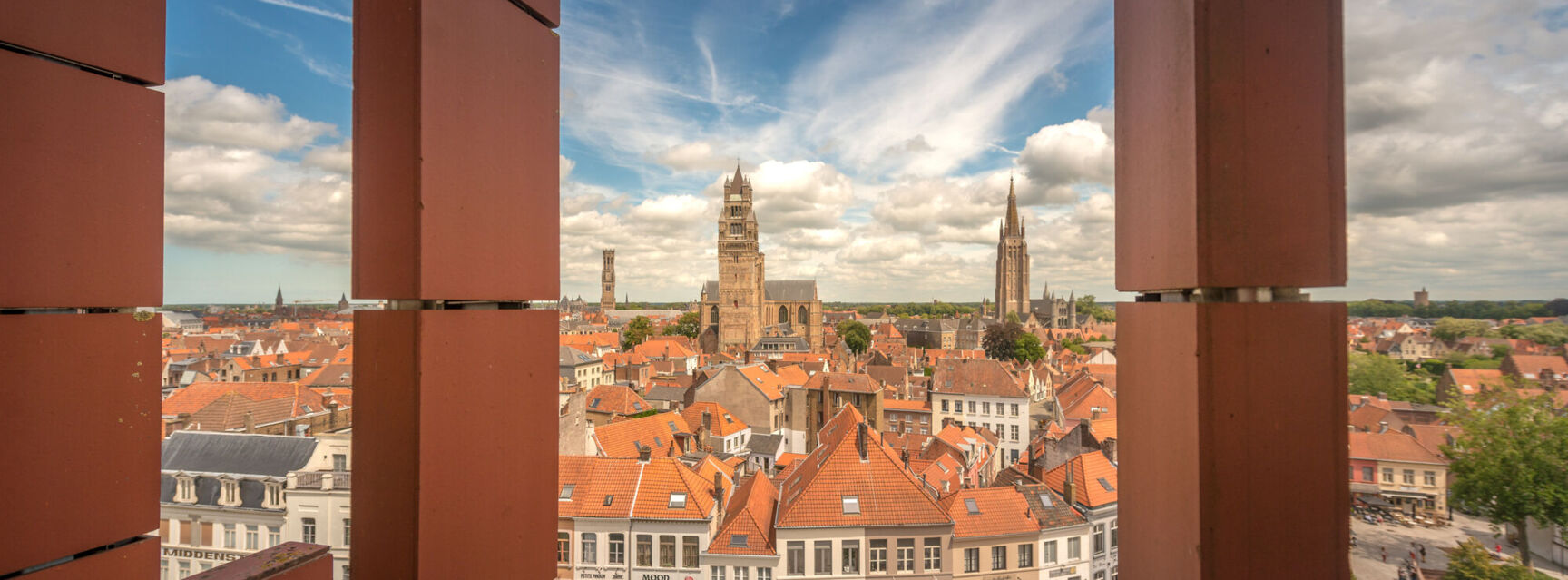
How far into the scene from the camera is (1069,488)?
11.9 metres

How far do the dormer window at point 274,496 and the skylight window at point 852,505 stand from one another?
7737 mm

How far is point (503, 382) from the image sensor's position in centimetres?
145

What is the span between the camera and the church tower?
56656 mm

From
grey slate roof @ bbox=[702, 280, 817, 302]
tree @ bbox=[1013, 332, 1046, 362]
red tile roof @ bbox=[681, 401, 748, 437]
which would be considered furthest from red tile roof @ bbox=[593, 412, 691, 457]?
grey slate roof @ bbox=[702, 280, 817, 302]

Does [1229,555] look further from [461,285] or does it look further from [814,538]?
[814,538]

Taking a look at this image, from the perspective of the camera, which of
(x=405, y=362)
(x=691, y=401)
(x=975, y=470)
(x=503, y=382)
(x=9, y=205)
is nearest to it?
(x=9, y=205)

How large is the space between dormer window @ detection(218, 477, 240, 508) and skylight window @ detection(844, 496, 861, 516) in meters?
7.93

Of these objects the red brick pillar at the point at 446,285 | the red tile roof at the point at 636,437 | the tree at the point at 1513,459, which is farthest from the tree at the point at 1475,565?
the red tile roof at the point at 636,437

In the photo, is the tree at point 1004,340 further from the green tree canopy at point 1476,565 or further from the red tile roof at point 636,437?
the green tree canopy at point 1476,565

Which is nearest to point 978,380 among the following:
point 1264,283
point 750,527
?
point 750,527

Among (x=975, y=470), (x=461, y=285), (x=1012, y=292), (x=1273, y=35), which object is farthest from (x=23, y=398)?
(x=1012, y=292)

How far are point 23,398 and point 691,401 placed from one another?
87.8 ft

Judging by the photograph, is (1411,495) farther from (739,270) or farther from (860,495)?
(739,270)

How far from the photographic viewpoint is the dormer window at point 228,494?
12.3ft
